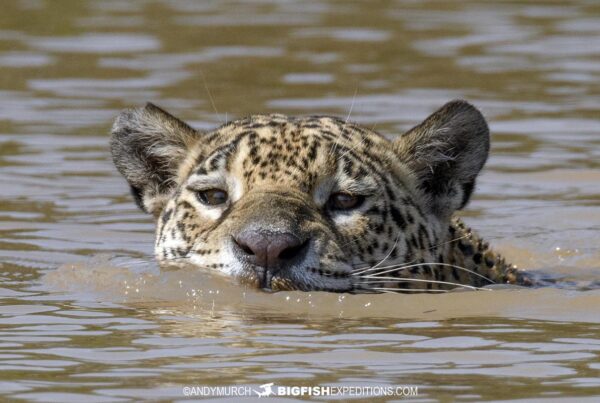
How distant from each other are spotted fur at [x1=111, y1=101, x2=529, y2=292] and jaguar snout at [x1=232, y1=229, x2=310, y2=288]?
22 mm

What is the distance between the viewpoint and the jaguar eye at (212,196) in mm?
12266

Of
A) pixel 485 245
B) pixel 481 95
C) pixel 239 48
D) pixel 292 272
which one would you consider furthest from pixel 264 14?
pixel 292 272

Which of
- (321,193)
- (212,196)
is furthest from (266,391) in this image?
(212,196)

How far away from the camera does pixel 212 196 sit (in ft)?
40.4

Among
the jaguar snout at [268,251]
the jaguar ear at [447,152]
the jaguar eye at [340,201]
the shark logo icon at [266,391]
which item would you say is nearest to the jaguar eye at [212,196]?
the jaguar eye at [340,201]

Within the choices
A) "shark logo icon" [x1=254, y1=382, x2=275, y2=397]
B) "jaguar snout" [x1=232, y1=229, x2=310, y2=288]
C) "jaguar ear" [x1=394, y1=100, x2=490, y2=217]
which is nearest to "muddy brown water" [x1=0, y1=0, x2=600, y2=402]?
"shark logo icon" [x1=254, y1=382, x2=275, y2=397]

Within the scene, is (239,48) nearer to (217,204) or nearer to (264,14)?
(264,14)

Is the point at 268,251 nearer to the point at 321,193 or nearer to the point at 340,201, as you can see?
the point at 321,193

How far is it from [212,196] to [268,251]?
1303 millimetres

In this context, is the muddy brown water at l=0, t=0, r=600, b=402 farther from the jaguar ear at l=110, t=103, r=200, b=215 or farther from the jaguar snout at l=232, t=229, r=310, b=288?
the jaguar ear at l=110, t=103, r=200, b=215

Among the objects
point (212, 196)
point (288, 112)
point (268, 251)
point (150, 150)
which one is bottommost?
point (268, 251)

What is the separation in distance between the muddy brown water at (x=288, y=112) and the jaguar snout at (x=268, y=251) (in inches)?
15.2

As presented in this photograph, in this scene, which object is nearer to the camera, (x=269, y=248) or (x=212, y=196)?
(x=269, y=248)

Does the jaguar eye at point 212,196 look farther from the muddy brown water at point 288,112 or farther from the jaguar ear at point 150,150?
the jaguar ear at point 150,150
